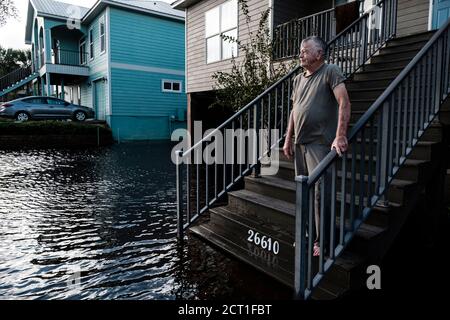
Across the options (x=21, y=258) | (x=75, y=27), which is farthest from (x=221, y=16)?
(x=75, y=27)

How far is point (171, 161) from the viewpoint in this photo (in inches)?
433

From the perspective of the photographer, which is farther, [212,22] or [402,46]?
[212,22]

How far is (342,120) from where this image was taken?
2.48 meters

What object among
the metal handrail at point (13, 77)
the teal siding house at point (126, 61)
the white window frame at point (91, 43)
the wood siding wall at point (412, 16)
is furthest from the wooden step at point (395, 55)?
the metal handrail at point (13, 77)

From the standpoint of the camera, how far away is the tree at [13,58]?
39406 mm

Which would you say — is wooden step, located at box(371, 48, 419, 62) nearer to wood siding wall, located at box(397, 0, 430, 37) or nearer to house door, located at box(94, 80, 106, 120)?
wood siding wall, located at box(397, 0, 430, 37)

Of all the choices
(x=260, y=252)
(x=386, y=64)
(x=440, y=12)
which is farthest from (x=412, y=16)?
(x=260, y=252)

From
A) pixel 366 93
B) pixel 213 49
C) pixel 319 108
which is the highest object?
pixel 213 49

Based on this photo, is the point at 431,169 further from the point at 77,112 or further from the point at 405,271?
the point at 77,112

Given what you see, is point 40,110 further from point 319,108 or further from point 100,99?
point 319,108

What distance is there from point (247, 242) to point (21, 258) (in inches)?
95.5

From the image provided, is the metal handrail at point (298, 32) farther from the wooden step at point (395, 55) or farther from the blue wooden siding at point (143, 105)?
the blue wooden siding at point (143, 105)

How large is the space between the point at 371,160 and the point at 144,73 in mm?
16734

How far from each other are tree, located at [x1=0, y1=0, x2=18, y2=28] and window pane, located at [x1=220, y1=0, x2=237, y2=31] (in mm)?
15839
